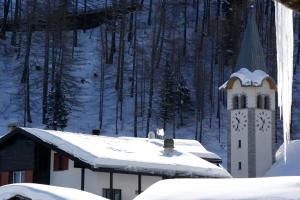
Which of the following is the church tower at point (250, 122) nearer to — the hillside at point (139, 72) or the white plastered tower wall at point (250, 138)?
the white plastered tower wall at point (250, 138)

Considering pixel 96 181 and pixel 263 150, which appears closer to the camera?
pixel 96 181

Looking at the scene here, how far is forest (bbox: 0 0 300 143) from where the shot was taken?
2046 inches

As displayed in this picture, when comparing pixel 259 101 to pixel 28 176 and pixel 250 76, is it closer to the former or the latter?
pixel 250 76

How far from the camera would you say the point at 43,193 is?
12016mm

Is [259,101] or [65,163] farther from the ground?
[259,101]

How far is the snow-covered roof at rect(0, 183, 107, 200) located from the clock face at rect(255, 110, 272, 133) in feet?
92.9

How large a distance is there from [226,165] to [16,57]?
72.6 ft

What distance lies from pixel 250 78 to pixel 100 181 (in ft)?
62.3

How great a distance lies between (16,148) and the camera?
2738 centimetres

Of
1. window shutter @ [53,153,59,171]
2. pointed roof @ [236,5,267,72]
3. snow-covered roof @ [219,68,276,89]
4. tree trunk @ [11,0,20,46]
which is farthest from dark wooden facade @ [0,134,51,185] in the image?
tree trunk @ [11,0,20,46]

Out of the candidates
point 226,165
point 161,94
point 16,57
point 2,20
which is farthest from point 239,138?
point 2,20

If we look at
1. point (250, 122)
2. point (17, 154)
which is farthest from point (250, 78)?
point (17, 154)

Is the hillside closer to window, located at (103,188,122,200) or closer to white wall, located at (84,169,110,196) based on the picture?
window, located at (103,188,122,200)

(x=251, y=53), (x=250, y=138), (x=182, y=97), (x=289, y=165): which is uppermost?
(x=251, y=53)
